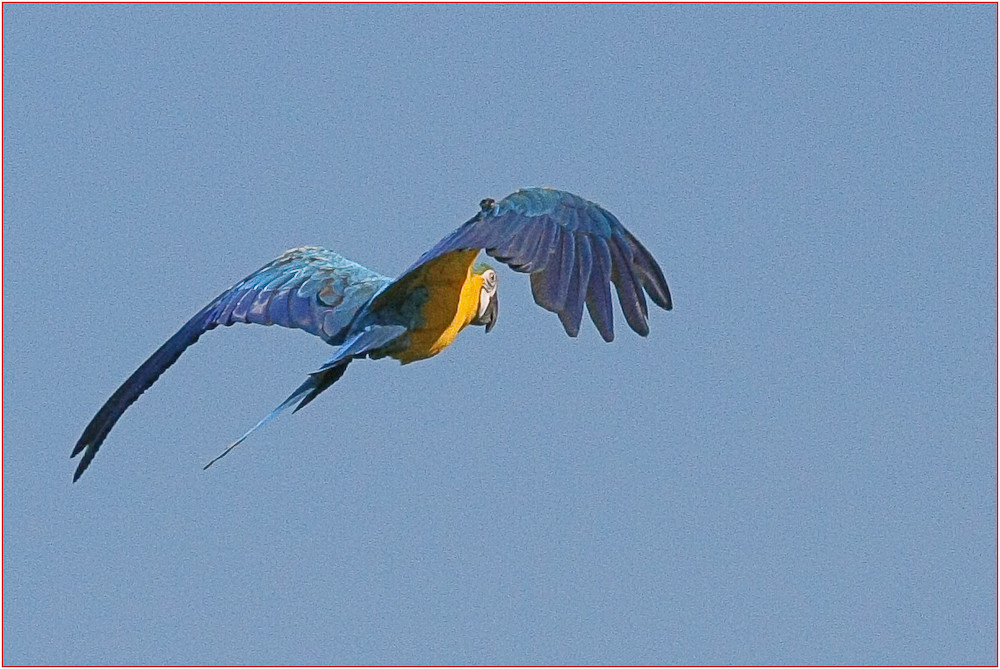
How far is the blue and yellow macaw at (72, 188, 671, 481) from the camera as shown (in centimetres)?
747

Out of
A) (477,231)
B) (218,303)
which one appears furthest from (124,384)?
(477,231)

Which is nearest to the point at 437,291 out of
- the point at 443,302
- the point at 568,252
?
the point at 443,302

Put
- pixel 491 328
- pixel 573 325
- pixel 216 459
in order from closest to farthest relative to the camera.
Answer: pixel 573 325, pixel 216 459, pixel 491 328

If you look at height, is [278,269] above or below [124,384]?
above

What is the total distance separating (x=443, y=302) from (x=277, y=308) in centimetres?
79

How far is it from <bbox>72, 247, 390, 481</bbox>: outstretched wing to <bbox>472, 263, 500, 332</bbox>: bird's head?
0.40 m

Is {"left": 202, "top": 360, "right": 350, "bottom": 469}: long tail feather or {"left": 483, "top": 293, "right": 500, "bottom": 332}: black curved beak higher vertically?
{"left": 483, "top": 293, "right": 500, "bottom": 332}: black curved beak

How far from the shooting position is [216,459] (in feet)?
25.3

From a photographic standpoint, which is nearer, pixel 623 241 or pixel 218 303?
pixel 623 241

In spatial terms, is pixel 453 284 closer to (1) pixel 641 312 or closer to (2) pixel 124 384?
(1) pixel 641 312

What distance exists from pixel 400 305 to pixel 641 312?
1.03 meters

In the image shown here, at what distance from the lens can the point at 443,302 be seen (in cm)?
799

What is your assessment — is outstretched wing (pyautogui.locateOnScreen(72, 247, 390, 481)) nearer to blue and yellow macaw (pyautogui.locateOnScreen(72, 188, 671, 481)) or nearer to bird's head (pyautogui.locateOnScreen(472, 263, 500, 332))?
blue and yellow macaw (pyautogui.locateOnScreen(72, 188, 671, 481))

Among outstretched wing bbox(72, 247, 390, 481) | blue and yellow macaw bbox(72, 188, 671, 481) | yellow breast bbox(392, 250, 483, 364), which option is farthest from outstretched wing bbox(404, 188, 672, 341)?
outstretched wing bbox(72, 247, 390, 481)
